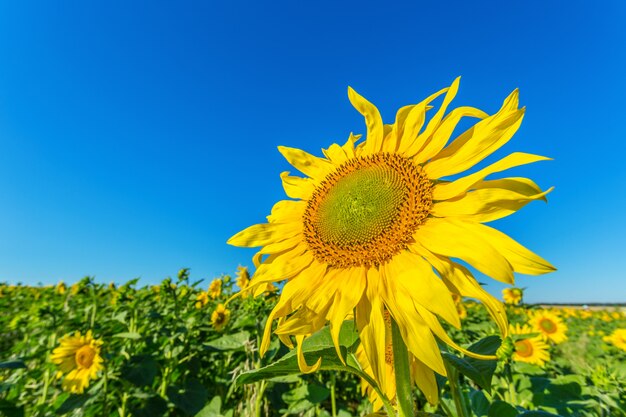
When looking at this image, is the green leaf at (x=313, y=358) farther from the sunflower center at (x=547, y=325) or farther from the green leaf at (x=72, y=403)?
the sunflower center at (x=547, y=325)

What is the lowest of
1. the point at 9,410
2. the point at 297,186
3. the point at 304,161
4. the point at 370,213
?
the point at 9,410

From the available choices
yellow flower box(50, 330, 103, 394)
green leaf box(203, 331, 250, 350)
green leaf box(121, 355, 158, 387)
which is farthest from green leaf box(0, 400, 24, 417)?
green leaf box(203, 331, 250, 350)

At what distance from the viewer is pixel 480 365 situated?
1.22m

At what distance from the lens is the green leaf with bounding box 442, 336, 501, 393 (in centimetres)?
113

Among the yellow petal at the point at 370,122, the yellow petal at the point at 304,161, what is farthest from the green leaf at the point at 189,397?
the yellow petal at the point at 370,122

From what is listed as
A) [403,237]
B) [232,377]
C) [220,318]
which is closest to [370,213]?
[403,237]

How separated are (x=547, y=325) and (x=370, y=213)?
6.08 meters

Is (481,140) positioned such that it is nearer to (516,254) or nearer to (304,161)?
(516,254)

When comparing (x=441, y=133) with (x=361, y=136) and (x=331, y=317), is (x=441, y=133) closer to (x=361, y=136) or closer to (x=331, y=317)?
(x=361, y=136)

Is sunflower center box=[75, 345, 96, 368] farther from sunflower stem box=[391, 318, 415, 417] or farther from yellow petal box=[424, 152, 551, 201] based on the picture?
yellow petal box=[424, 152, 551, 201]

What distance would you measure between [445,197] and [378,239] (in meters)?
0.28

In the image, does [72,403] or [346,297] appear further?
[72,403]

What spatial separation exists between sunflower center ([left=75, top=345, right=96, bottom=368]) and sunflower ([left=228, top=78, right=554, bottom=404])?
134 inches

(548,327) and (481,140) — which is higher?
(548,327)
